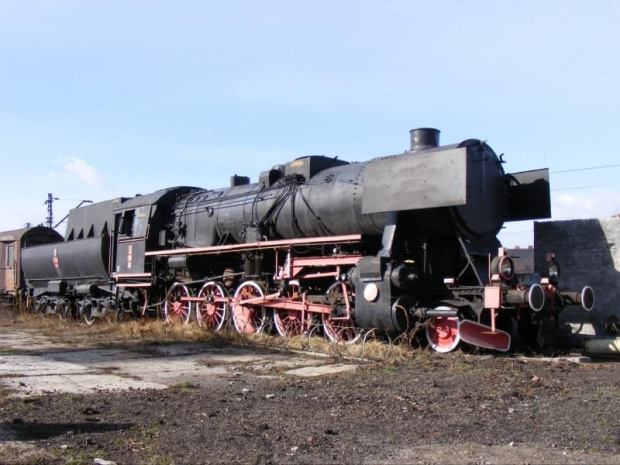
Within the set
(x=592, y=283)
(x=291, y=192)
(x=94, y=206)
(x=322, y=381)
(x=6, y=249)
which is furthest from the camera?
(x=6, y=249)

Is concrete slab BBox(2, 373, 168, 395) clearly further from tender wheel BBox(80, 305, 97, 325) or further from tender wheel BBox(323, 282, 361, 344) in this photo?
tender wheel BBox(80, 305, 97, 325)

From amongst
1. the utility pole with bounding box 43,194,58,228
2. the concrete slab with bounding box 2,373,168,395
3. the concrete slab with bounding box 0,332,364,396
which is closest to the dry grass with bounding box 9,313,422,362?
the concrete slab with bounding box 0,332,364,396

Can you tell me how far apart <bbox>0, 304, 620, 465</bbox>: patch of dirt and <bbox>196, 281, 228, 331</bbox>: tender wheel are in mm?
5779

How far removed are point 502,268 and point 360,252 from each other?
2.48 meters

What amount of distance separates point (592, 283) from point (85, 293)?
1279cm

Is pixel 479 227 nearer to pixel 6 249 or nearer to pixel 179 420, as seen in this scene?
pixel 179 420

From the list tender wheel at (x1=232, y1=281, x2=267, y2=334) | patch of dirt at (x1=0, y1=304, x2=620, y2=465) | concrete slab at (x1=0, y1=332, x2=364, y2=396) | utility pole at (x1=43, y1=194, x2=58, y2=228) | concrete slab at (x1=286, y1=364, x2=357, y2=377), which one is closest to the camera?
patch of dirt at (x1=0, y1=304, x2=620, y2=465)

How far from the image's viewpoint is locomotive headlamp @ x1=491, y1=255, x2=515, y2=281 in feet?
29.0

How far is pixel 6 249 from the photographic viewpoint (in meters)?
22.8

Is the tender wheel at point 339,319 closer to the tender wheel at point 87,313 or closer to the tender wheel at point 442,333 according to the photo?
the tender wheel at point 442,333

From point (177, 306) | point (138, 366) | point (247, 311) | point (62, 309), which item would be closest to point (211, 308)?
point (247, 311)

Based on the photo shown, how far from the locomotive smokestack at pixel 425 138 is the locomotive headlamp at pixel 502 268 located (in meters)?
2.26

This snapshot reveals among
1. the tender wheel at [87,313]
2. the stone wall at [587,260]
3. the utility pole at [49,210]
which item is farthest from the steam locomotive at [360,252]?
the utility pole at [49,210]

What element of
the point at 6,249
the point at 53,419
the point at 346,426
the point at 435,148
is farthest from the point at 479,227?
the point at 6,249
